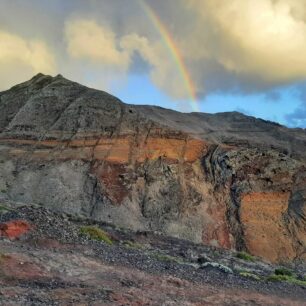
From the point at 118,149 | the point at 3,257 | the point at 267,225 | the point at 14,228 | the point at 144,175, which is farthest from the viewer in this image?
the point at 118,149

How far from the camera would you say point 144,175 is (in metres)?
64.6

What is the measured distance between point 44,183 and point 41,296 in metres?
44.4

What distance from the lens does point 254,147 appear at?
242 feet

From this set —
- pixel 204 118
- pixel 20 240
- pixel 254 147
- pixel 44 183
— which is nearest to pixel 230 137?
pixel 254 147

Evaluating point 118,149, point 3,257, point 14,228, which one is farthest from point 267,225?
point 3,257

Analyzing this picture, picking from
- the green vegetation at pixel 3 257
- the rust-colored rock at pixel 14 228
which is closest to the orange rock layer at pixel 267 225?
the rust-colored rock at pixel 14 228

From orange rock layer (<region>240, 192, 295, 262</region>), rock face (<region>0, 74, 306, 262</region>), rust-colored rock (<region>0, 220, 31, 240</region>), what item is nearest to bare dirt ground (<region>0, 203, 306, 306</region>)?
rust-colored rock (<region>0, 220, 31, 240</region>)

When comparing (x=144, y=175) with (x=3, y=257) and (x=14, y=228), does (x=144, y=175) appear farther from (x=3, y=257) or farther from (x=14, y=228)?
(x=3, y=257)

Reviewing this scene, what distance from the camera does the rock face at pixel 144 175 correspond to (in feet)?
197

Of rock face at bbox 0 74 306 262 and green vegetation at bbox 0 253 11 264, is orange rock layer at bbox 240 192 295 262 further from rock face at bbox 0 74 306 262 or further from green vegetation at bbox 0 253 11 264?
green vegetation at bbox 0 253 11 264

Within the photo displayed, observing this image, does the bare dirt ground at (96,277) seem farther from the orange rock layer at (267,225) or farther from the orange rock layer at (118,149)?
the orange rock layer at (118,149)

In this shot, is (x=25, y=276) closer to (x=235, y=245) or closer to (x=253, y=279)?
(x=253, y=279)

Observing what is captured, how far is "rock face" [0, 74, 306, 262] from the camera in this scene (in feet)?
197

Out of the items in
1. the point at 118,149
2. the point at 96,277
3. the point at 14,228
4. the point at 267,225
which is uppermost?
the point at 118,149
